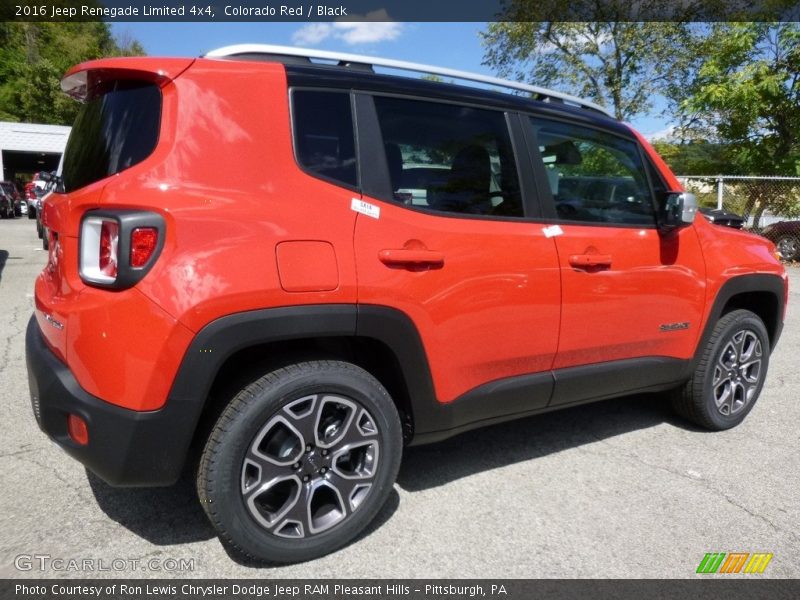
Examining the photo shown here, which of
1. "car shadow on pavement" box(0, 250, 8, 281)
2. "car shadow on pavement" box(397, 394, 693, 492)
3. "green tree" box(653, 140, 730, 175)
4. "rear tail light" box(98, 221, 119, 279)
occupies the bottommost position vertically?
"car shadow on pavement" box(0, 250, 8, 281)

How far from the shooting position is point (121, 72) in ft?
7.54

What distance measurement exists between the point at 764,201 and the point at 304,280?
14.9m

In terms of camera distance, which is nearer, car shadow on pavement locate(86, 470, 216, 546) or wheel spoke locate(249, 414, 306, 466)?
wheel spoke locate(249, 414, 306, 466)

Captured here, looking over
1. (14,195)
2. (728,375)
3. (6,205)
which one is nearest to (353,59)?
(728,375)

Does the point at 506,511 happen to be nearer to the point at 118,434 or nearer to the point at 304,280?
the point at 304,280

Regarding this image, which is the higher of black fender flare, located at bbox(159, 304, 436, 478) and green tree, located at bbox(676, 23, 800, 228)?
green tree, located at bbox(676, 23, 800, 228)

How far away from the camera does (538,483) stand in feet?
10.3

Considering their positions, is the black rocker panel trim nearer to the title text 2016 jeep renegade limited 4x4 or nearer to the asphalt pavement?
the title text 2016 jeep renegade limited 4x4

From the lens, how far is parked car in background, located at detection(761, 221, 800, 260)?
13.6m

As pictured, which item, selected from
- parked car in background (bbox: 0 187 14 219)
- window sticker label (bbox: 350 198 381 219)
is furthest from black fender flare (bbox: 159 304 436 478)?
parked car in background (bbox: 0 187 14 219)

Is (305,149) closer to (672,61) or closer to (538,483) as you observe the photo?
(538,483)

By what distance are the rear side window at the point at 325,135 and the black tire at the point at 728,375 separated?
2.54 metres

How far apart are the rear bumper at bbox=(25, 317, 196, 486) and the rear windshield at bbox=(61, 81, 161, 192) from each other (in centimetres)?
73

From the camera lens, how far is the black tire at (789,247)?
1362cm
